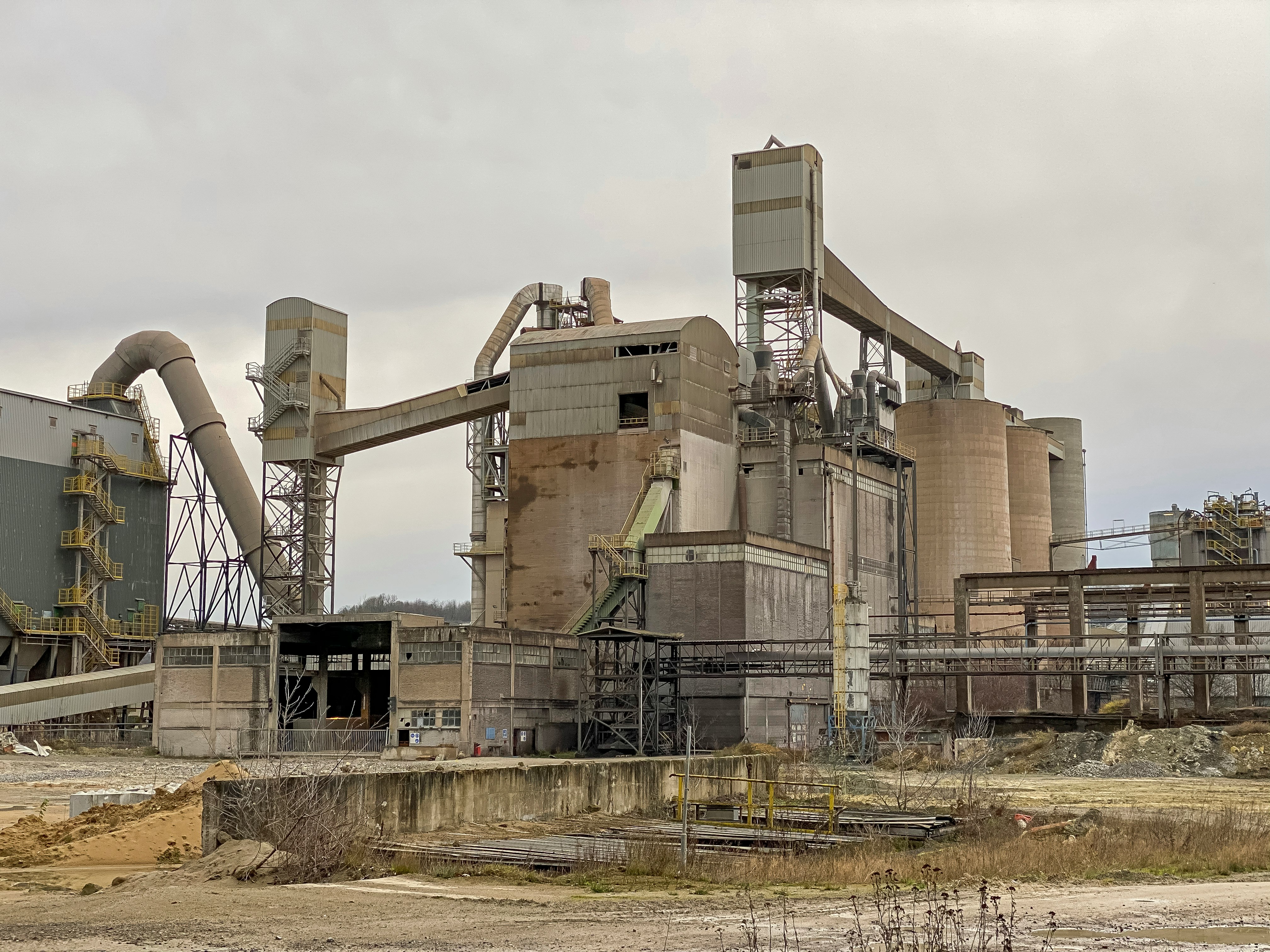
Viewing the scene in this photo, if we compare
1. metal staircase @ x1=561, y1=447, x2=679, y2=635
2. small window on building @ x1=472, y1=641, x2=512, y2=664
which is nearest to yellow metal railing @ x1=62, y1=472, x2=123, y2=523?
metal staircase @ x1=561, y1=447, x2=679, y2=635

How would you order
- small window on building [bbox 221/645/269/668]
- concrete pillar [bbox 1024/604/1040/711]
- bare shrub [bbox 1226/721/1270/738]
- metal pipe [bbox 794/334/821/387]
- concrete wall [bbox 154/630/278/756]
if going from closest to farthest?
1. bare shrub [bbox 1226/721/1270/738]
2. concrete wall [bbox 154/630/278/756]
3. small window on building [bbox 221/645/269/668]
4. concrete pillar [bbox 1024/604/1040/711]
5. metal pipe [bbox 794/334/821/387]

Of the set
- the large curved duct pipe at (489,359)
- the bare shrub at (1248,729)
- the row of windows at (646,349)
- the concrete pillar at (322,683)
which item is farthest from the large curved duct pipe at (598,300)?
the bare shrub at (1248,729)

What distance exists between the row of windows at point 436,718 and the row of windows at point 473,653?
5.37 feet

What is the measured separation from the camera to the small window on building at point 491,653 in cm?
5050

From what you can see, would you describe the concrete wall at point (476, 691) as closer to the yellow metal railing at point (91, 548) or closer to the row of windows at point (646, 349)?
the row of windows at point (646, 349)

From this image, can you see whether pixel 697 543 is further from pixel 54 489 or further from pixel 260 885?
pixel 260 885

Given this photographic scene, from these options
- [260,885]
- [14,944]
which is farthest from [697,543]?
[14,944]

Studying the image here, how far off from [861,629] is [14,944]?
118 ft

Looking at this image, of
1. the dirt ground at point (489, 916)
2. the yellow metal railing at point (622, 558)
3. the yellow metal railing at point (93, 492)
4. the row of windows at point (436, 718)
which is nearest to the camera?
the dirt ground at point (489, 916)

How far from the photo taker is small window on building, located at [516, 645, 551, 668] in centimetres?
5259

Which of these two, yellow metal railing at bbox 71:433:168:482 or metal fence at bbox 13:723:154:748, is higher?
yellow metal railing at bbox 71:433:168:482

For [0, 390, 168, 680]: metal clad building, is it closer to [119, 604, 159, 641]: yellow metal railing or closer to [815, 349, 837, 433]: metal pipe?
[119, 604, 159, 641]: yellow metal railing

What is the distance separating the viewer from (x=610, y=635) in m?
51.3

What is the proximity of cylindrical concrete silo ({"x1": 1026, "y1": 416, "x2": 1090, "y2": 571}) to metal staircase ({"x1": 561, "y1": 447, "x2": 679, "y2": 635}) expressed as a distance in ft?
149
